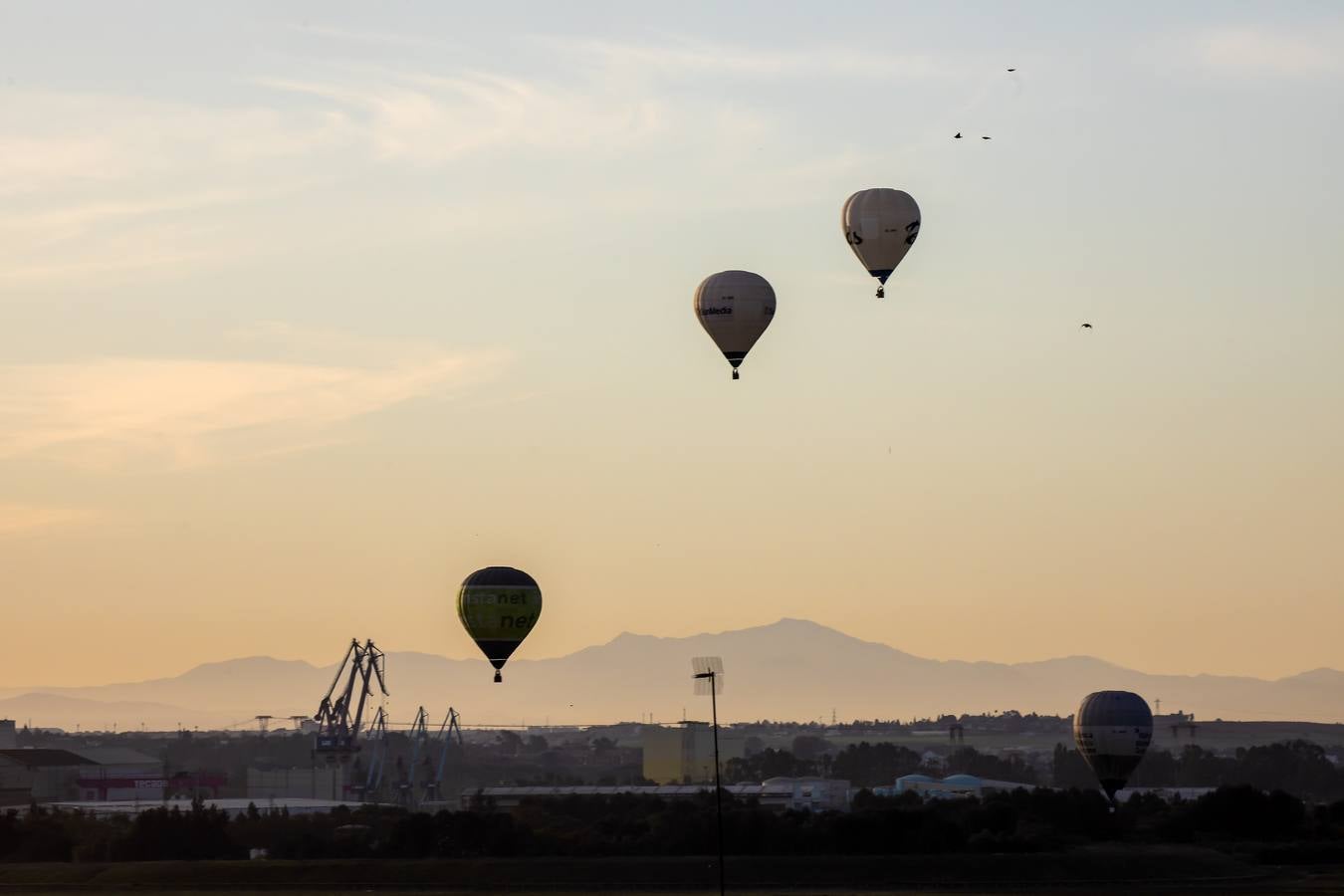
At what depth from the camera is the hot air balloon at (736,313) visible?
114m

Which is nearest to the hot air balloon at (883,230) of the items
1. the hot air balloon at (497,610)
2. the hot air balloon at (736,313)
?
the hot air balloon at (736,313)

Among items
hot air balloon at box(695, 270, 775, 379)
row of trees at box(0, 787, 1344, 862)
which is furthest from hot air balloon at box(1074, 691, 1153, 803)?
hot air balloon at box(695, 270, 775, 379)

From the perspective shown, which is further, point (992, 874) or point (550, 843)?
point (550, 843)

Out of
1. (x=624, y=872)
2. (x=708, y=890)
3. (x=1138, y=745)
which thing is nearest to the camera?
(x=708, y=890)

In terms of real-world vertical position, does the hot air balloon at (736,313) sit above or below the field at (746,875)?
above

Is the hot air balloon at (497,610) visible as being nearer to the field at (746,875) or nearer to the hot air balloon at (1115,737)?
the field at (746,875)

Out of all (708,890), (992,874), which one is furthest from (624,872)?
(992,874)

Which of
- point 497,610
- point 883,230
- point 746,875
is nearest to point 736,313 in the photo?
point 883,230

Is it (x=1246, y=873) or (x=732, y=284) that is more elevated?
(x=732, y=284)

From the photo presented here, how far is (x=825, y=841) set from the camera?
12531 cm

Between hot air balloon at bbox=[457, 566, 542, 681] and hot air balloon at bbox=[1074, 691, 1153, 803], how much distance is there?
32625 mm

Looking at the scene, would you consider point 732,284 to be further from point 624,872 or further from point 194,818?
point 194,818

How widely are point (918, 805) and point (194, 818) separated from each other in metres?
52.7

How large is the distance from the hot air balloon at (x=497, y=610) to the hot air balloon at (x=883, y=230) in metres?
28.1
